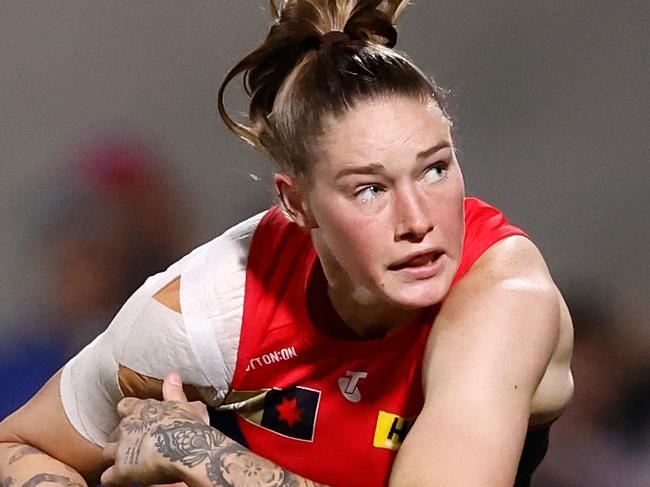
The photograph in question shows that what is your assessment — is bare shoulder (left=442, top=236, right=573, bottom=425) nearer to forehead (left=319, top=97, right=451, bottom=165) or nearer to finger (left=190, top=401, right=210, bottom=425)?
forehead (left=319, top=97, right=451, bottom=165)

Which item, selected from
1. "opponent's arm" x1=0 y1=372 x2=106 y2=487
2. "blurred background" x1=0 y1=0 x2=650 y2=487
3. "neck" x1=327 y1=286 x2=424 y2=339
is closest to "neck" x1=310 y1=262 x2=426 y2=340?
"neck" x1=327 y1=286 x2=424 y2=339

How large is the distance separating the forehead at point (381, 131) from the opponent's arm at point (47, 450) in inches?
15.3

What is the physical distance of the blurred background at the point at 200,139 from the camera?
148cm

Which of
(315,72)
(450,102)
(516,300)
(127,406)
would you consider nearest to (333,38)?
(315,72)

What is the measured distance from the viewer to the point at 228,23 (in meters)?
1.52

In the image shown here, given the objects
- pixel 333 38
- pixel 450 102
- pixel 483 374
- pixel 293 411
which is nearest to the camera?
pixel 483 374

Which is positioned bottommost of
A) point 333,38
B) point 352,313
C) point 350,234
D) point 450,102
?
point 450,102

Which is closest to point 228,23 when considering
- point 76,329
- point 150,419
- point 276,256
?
point 76,329

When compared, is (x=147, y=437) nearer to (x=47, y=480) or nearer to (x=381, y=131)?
(x=47, y=480)

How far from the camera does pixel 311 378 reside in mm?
963

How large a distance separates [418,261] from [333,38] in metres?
0.19

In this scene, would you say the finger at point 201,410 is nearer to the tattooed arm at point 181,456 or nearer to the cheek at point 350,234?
the tattooed arm at point 181,456

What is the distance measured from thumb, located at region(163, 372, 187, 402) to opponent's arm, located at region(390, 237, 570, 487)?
8.8 inches

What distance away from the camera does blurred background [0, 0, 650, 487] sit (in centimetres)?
148
